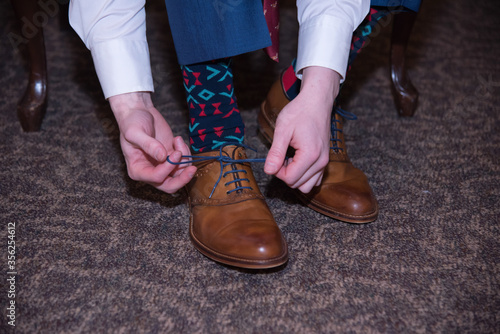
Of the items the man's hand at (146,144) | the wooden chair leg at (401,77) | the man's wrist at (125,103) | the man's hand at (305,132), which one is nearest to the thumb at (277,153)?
the man's hand at (305,132)

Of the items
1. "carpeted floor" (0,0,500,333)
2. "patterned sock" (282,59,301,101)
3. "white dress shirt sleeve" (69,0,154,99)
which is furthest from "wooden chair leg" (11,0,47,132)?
"patterned sock" (282,59,301,101)

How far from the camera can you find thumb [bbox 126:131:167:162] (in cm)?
57

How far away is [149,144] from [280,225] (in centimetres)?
31

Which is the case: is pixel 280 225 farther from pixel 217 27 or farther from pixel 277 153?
pixel 217 27

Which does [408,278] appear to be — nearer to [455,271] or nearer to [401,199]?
[455,271]

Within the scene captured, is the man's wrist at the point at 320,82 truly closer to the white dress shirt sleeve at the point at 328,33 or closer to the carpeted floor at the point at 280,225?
the white dress shirt sleeve at the point at 328,33

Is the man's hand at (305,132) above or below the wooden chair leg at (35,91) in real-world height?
above

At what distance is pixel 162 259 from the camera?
0.69 m

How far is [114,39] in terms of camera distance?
632mm

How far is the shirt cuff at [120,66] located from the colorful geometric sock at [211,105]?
0.33 feet

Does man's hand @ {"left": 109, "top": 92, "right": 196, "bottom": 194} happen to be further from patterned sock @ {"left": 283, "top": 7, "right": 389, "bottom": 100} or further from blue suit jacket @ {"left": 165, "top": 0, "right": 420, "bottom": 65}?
patterned sock @ {"left": 283, "top": 7, "right": 389, "bottom": 100}

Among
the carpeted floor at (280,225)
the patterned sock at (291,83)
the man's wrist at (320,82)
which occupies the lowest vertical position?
the carpeted floor at (280,225)

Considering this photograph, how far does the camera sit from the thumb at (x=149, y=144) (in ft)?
1.86

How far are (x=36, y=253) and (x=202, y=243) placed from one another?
282 mm
